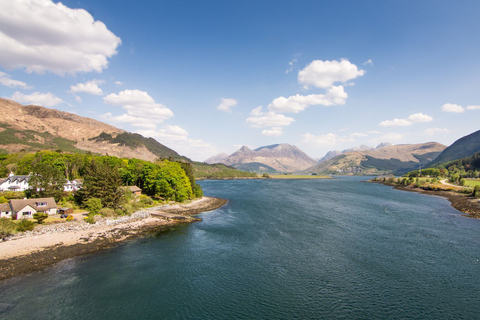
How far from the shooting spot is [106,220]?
5891cm

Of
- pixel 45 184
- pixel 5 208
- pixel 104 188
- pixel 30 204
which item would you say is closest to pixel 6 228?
pixel 30 204

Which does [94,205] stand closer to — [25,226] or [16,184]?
[25,226]

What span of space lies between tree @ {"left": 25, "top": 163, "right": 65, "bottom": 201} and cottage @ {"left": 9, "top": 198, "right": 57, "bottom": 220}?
782cm

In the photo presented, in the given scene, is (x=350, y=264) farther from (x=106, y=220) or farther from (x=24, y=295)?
(x=106, y=220)

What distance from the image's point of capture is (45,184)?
6556 cm

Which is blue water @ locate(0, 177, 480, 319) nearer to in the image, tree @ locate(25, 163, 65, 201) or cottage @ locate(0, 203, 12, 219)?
cottage @ locate(0, 203, 12, 219)

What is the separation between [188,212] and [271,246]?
124 ft

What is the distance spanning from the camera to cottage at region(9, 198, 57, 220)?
172 feet

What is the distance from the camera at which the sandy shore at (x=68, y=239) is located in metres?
35.6

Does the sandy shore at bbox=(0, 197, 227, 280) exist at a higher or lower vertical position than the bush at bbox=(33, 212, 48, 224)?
lower

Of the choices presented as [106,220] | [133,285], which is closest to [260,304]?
[133,285]

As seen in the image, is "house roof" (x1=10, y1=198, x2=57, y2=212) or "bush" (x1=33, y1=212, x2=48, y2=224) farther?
"house roof" (x1=10, y1=198, x2=57, y2=212)

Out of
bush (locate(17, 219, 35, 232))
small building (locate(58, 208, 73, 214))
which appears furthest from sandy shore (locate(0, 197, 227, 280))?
small building (locate(58, 208, 73, 214))

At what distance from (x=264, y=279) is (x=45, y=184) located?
68.3m
